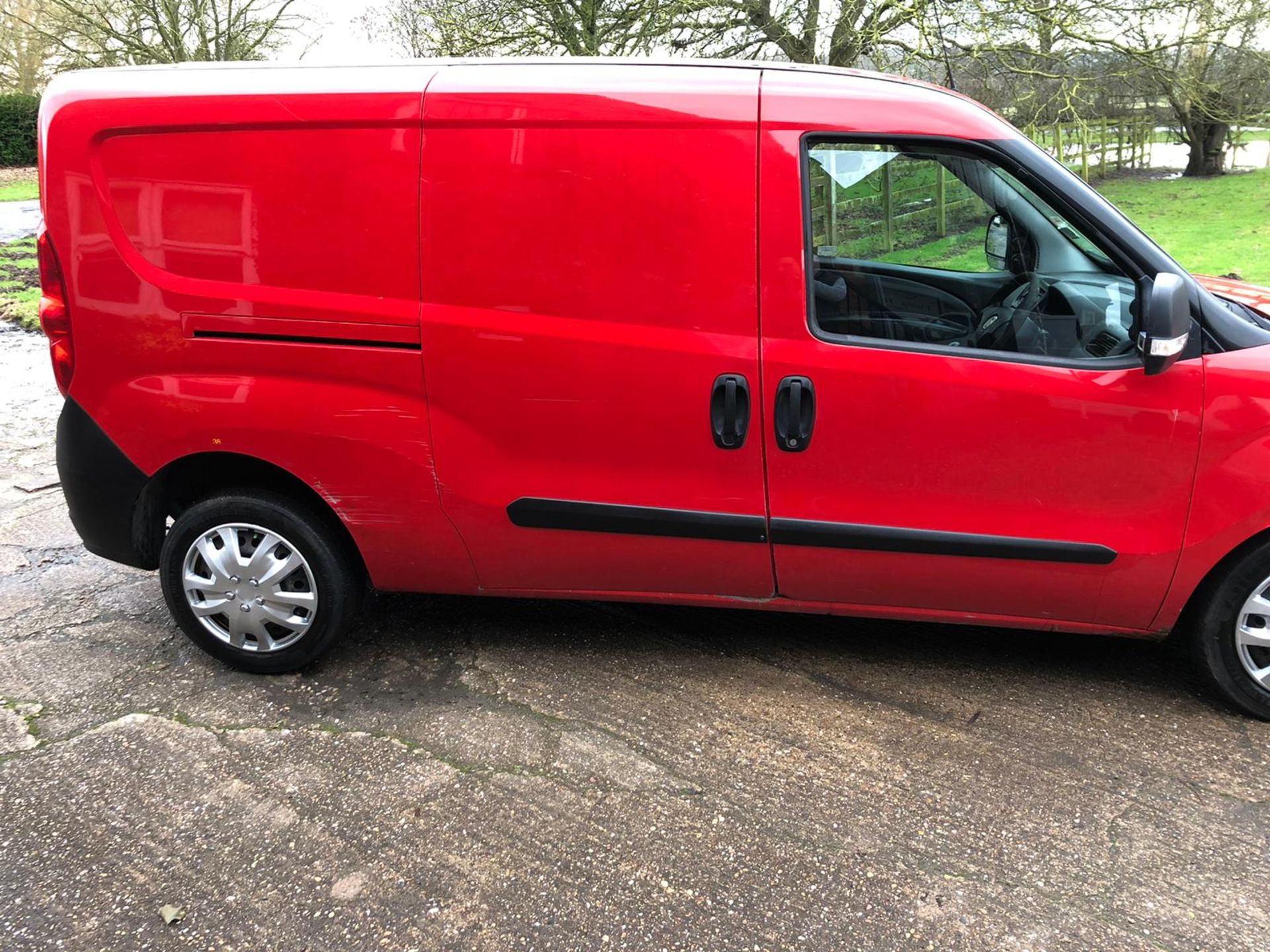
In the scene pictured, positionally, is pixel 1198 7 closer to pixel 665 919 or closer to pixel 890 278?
pixel 890 278

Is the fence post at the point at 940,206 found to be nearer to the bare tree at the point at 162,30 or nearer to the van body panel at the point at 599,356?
the van body panel at the point at 599,356

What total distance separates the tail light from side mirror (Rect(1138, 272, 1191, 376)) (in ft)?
10.2

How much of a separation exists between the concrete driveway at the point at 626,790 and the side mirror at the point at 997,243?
1.32m

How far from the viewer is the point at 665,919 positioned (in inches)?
85.5

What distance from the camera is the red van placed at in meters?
2.67

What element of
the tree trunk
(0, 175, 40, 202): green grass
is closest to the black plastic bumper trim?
(0, 175, 40, 202): green grass

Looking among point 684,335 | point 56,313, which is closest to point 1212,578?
point 684,335

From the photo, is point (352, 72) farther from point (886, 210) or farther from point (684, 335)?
point (886, 210)

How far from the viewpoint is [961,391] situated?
105 inches

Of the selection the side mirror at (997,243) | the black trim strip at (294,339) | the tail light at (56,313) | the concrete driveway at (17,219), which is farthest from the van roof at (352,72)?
the concrete driveway at (17,219)

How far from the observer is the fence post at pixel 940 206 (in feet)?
8.98

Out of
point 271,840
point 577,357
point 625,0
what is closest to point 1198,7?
point 625,0

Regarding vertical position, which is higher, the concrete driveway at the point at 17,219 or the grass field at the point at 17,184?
the grass field at the point at 17,184

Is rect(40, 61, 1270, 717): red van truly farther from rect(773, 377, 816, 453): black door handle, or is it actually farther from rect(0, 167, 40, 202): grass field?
rect(0, 167, 40, 202): grass field
